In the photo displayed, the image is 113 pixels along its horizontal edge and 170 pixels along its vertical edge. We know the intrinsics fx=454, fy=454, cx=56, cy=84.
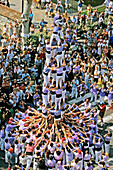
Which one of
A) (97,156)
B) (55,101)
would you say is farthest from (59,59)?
(97,156)

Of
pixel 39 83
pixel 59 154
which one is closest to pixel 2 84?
pixel 39 83

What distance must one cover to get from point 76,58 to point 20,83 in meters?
4.84

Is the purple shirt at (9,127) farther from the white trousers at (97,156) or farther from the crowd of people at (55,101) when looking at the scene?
the white trousers at (97,156)

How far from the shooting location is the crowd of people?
2020 cm

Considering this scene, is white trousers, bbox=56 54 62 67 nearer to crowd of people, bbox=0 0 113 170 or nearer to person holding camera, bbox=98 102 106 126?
crowd of people, bbox=0 0 113 170

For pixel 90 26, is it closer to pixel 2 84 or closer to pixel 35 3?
pixel 35 3

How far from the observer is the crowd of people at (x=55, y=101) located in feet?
66.3

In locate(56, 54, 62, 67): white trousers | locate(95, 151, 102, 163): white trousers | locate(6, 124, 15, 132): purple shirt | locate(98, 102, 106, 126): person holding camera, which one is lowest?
locate(95, 151, 102, 163): white trousers

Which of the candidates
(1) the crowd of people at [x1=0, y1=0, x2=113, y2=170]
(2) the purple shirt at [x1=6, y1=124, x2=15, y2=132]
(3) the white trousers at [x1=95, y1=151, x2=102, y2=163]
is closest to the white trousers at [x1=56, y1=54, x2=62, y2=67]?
(1) the crowd of people at [x1=0, y1=0, x2=113, y2=170]

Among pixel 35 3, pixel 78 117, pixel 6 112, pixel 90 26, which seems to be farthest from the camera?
pixel 35 3

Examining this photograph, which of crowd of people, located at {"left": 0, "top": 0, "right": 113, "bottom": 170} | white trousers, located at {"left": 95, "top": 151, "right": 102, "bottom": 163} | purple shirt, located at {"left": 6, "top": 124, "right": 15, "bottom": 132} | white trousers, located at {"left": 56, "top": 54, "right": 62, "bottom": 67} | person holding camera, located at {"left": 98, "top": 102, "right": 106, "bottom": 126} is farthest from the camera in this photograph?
person holding camera, located at {"left": 98, "top": 102, "right": 106, "bottom": 126}

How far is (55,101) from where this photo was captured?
20.2 meters

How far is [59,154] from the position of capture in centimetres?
2048

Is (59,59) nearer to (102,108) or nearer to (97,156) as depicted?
(97,156)
